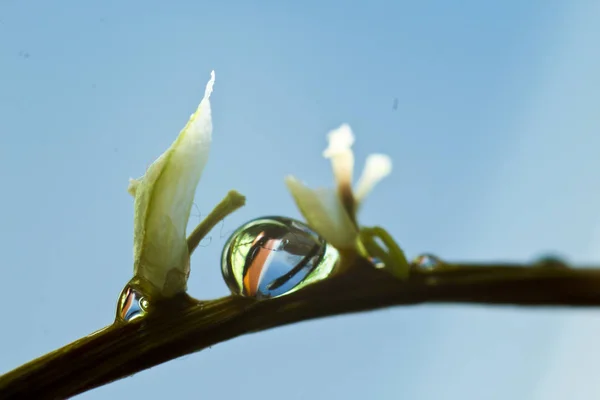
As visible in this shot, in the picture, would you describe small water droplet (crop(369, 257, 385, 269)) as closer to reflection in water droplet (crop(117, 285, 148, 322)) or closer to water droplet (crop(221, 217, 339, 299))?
water droplet (crop(221, 217, 339, 299))

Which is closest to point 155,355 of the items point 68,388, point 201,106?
point 68,388

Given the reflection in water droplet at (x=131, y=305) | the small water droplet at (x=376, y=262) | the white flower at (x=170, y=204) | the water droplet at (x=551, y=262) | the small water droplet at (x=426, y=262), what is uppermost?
the white flower at (x=170, y=204)

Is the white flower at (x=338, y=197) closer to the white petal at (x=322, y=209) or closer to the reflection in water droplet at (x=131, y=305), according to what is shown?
the white petal at (x=322, y=209)

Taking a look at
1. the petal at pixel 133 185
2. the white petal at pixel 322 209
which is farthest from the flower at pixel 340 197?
the petal at pixel 133 185

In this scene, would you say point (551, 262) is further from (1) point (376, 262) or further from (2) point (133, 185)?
(2) point (133, 185)

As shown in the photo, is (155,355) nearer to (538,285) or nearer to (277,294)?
(277,294)

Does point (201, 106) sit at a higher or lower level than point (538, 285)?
higher

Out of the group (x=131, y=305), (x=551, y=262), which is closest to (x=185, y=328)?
(x=131, y=305)
